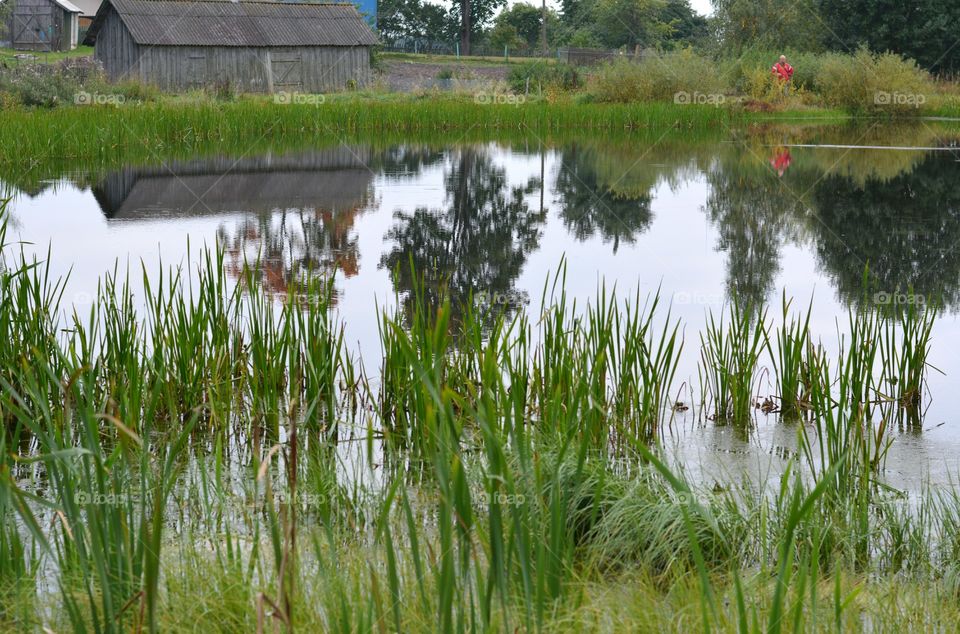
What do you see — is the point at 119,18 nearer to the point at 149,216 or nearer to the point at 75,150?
the point at 75,150

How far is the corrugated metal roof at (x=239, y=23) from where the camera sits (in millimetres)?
27109

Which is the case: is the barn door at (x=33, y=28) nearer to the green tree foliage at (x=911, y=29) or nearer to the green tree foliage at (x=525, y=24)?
the green tree foliage at (x=525, y=24)

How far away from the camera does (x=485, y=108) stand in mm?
21531

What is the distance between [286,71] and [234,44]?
1641 mm

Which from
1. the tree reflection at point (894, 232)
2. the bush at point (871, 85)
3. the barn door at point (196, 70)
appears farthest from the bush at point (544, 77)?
the tree reflection at point (894, 232)

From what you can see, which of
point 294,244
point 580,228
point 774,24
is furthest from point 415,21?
point 294,244

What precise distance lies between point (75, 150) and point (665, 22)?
1539 inches

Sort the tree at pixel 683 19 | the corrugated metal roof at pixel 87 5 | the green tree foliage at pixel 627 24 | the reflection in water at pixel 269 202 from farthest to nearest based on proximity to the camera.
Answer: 1. the tree at pixel 683 19
2. the corrugated metal roof at pixel 87 5
3. the green tree foliage at pixel 627 24
4. the reflection in water at pixel 269 202

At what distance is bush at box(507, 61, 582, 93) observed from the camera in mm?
28031

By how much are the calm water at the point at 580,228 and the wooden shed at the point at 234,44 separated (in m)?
11.8

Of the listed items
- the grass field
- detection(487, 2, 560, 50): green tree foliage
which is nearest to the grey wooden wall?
the grass field

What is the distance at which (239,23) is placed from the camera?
1124 inches

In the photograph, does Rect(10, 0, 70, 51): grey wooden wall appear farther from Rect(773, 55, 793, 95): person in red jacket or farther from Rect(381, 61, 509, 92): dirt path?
Rect(773, 55, 793, 95): person in red jacket

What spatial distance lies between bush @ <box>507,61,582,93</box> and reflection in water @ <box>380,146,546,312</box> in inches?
562
